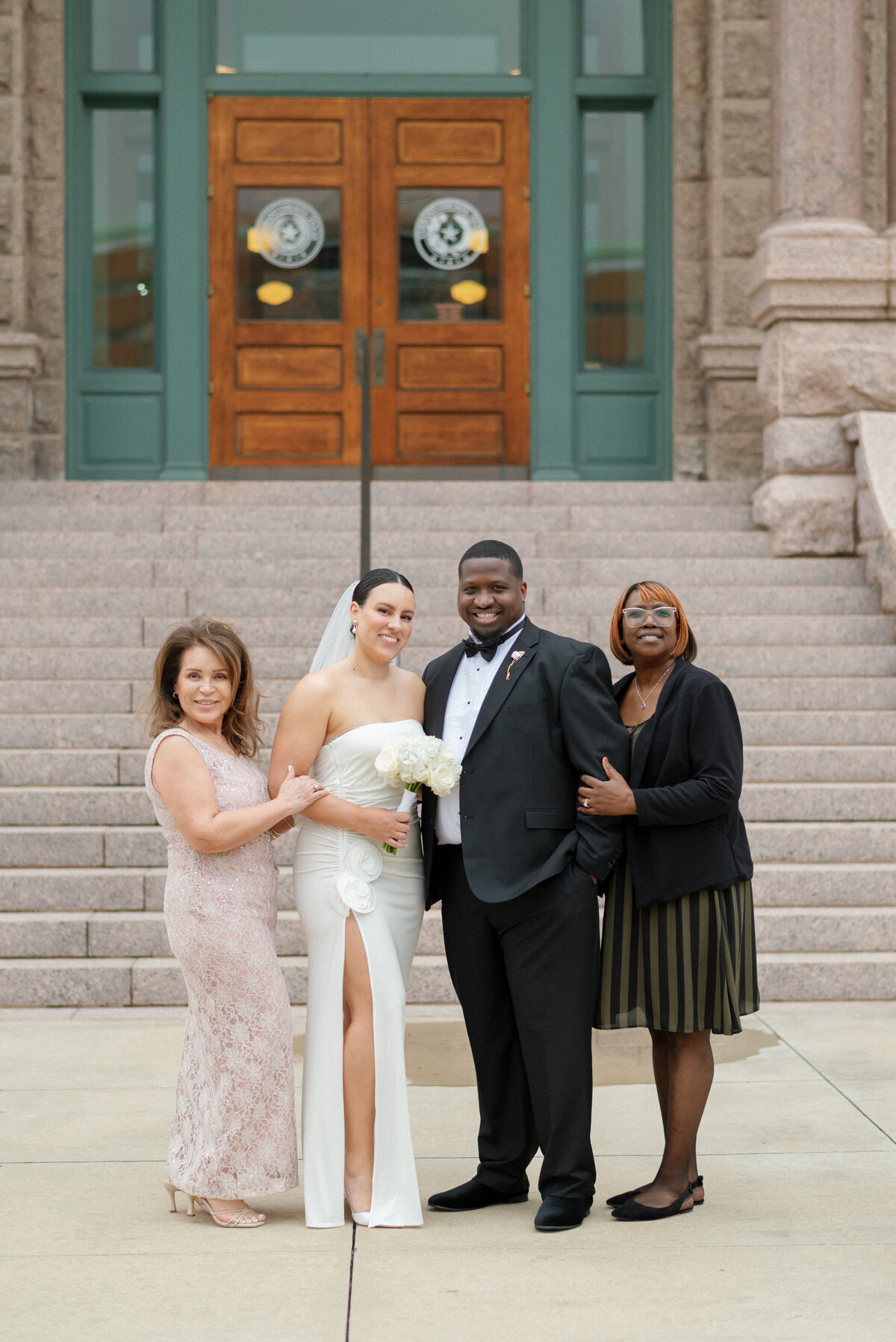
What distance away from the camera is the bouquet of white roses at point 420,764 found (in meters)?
4.27

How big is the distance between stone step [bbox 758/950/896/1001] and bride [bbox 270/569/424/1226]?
2.78 m

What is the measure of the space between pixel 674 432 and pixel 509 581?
8.50 meters

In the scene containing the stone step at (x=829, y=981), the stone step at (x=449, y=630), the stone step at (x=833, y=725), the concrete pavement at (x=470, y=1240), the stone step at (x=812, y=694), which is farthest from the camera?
the stone step at (x=449, y=630)

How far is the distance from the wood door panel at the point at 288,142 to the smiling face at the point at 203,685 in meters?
9.02

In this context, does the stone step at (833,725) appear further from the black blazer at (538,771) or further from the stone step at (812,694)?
the black blazer at (538,771)

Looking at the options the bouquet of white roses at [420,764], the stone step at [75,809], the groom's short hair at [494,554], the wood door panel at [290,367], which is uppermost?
the wood door panel at [290,367]

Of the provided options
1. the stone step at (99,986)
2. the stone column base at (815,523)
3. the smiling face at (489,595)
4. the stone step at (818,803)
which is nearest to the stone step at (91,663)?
the stone step at (99,986)

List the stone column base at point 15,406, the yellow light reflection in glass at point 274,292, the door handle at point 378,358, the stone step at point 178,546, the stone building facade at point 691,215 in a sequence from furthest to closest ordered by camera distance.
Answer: the yellow light reflection in glass at point 274,292, the stone building facade at point 691,215, the stone column base at point 15,406, the stone step at point 178,546, the door handle at point 378,358

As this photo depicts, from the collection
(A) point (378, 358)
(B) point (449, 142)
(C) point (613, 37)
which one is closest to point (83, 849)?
(A) point (378, 358)

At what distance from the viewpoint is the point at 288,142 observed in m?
12.6

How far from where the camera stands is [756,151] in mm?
12414

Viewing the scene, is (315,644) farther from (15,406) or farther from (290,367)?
(15,406)

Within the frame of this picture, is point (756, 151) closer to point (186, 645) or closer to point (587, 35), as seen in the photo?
point (587, 35)

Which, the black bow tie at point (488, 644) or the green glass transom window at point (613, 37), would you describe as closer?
the black bow tie at point (488, 644)
